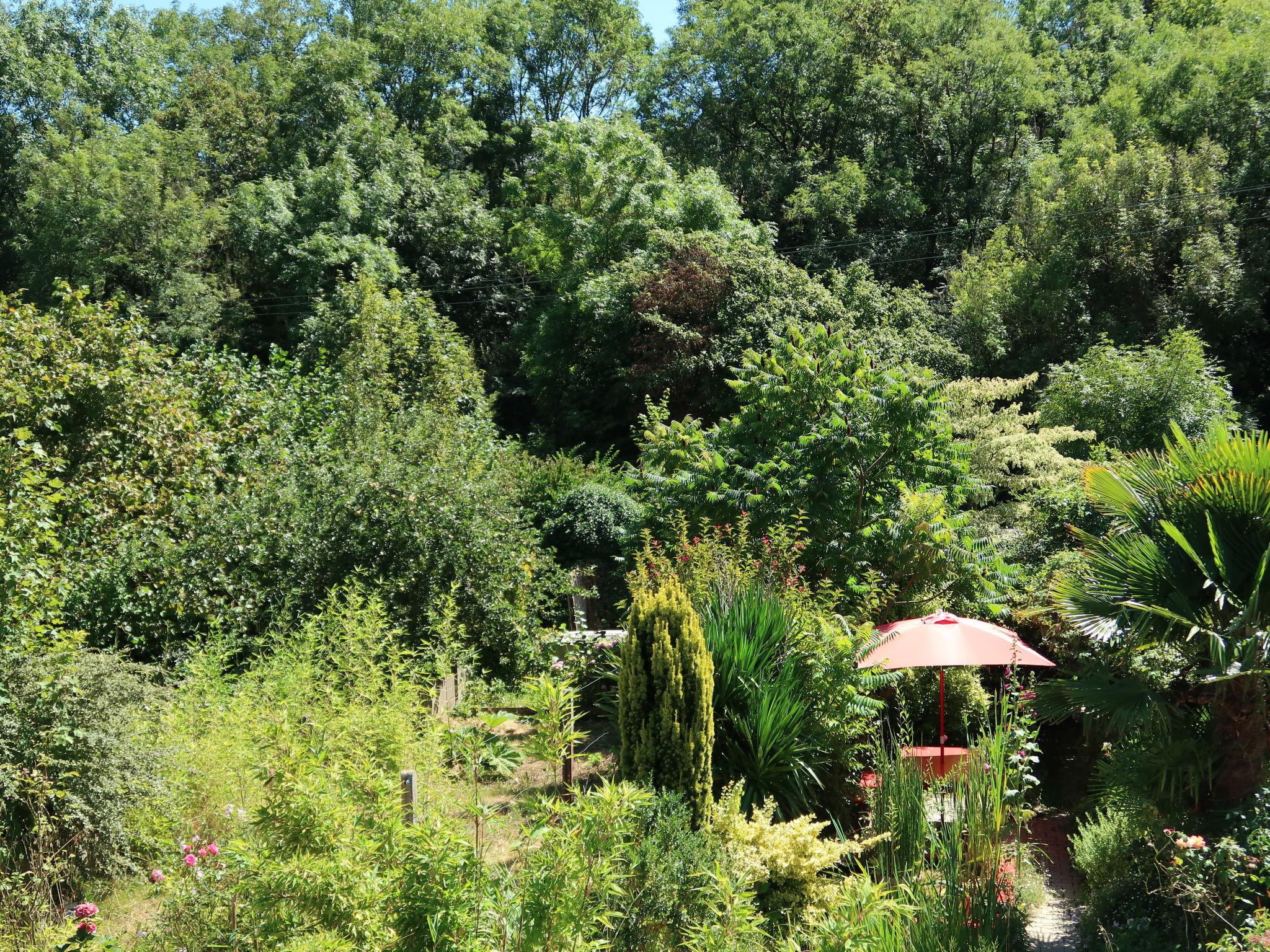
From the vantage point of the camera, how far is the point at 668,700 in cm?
534

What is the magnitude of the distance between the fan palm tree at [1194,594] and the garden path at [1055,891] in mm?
1129

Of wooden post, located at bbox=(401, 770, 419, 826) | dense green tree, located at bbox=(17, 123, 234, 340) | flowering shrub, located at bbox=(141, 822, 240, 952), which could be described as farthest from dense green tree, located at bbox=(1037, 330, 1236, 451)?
dense green tree, located at bbox=(17, 123, 234, 340)

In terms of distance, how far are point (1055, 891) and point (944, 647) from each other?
5.13 feet

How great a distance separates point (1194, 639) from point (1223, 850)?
3.80 feet

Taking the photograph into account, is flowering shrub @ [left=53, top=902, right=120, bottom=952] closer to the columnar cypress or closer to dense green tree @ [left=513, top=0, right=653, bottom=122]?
the columnar cypress

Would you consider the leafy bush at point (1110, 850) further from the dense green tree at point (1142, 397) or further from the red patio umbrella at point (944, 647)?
the dense green tree at point (1142, 397)

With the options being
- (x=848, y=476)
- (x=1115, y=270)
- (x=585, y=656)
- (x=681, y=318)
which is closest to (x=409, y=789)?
(x=585, y=656)

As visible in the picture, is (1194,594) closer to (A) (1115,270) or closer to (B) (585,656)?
(B) (585,656)

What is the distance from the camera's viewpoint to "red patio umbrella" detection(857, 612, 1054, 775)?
254 inches

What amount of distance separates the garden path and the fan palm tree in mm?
1129

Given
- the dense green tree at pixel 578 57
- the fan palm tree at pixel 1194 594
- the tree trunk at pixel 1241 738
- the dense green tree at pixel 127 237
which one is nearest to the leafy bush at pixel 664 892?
the fan palm tree at pixel 1194 594

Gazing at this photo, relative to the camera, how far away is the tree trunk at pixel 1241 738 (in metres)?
4.98

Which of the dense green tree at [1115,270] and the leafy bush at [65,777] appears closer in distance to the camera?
the leafy bush at [65,777]

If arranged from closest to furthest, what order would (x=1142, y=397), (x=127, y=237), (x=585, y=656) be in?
1. (x=585, y=656)
2. (x=1142, y=397)
3. (x=127, y=237)
